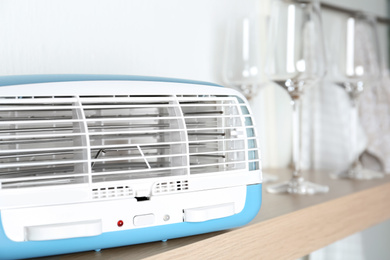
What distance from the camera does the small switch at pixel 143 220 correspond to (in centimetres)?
56

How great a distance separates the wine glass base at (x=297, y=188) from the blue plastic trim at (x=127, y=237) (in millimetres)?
362

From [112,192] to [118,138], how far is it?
112 millimetres

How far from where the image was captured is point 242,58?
43.4 inches

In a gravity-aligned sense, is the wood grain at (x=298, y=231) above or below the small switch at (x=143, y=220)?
below

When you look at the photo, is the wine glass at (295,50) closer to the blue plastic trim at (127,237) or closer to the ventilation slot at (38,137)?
the blue plastic trim at (127,237)

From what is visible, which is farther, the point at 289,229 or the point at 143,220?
the point at 289,229

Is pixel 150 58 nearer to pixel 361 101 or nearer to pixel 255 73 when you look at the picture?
pixel 255 73

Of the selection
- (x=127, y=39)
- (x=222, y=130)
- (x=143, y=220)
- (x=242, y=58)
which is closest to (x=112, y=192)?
(x=143, y=220)

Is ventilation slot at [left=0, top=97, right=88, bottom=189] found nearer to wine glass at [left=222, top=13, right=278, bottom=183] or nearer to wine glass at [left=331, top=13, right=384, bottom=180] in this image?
wine glass at [left=222, top=13, right=278, bottom=183]

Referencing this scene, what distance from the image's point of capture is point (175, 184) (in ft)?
1.92

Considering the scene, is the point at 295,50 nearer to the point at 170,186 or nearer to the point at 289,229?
the point at 289,229

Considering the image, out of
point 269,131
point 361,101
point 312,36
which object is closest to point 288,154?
point 269,131

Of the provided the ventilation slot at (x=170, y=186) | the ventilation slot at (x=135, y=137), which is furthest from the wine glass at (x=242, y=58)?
the ventilation slot at (x=170, y=186)

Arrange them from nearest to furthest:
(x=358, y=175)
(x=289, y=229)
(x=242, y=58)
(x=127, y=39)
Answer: (x=289, y=229) → (x=127, y=39) → (x=242, y=58) → (x=358, y=175)
